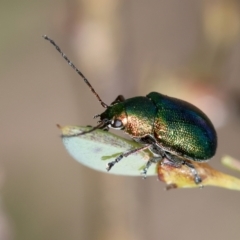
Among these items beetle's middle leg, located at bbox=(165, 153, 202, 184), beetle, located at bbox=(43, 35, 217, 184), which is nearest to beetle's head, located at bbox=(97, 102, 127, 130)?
beetle, located at bbox=(43, 35, 217, 184)

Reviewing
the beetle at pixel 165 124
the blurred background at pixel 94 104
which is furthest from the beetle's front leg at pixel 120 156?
the blurred background at pixel 94 104

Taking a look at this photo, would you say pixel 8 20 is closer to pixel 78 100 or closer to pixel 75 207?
pixel 78 100

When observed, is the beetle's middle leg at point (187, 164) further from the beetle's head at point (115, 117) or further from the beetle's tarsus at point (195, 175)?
the beetle's head at point (115, 117)

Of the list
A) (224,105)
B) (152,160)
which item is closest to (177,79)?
(224,105)

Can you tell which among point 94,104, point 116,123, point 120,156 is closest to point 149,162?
point 120,156

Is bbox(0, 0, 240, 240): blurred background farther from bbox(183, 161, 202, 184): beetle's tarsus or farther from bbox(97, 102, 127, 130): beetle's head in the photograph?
bbox(183, 161, 202, 184): beetle's tarsus
